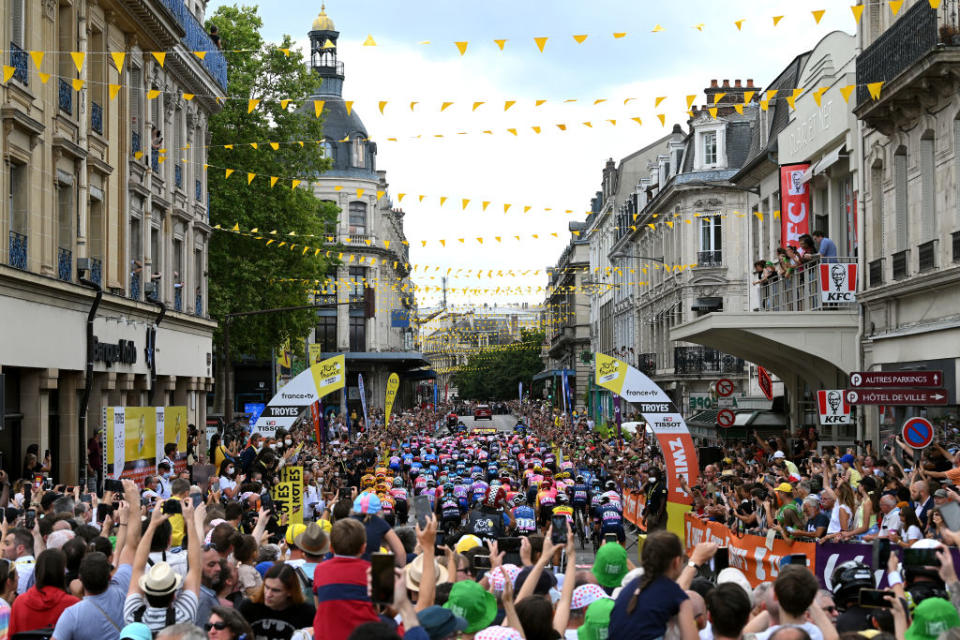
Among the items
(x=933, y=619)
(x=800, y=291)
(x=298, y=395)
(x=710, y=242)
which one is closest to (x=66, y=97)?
(x=298, y=395)

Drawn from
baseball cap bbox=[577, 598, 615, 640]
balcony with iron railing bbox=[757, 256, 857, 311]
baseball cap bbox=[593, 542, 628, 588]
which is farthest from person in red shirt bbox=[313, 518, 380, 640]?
balcony with iron railing bbox=[757, 256, 857, 311]

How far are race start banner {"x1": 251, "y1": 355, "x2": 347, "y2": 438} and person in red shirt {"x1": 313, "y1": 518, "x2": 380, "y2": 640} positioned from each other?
15.8 meters

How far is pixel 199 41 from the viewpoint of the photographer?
33156mm

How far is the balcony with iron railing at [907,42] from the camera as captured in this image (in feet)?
63.1

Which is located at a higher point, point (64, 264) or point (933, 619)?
point (64, 264)

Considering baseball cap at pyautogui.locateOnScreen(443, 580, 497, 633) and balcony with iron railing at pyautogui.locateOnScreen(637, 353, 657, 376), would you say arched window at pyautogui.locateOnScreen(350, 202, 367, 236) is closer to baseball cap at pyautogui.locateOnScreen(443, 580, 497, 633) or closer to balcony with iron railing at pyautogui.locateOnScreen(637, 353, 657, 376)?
balcony with iron railing at pyautogui.locateOnScreen(637, 353, 657, 376)

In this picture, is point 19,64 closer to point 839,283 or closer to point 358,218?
point 839,283

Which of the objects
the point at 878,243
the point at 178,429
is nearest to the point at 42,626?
the point at 178,429

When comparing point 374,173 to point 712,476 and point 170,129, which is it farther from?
point 712,476

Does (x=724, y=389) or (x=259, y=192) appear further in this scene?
(x=259, y=192)

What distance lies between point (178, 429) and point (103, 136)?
633cm

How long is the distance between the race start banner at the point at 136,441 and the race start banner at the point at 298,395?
1.57 m

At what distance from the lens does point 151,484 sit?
16.8 metres

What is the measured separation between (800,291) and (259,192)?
60.5 ft
